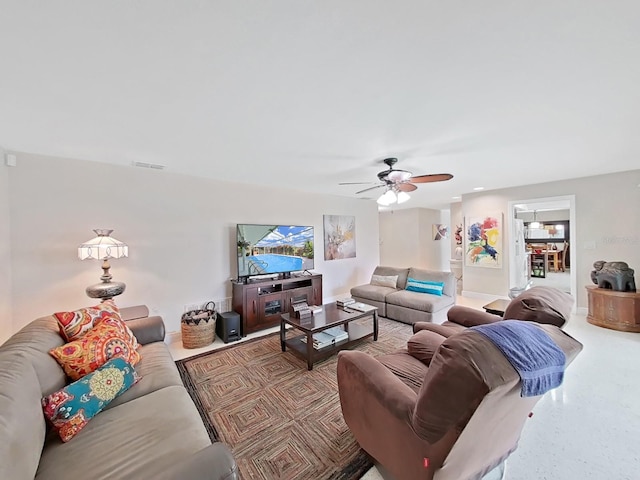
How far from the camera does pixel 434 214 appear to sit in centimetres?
823

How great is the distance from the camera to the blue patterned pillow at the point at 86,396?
1.24 m

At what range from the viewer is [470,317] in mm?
2520

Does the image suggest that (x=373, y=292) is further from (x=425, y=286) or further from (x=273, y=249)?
(x=273, y=249)

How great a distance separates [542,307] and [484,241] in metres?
4.06

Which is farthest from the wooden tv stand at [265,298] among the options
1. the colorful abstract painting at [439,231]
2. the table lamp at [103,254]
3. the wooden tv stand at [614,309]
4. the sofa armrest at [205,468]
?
the colorful abstract painting at [439,231]

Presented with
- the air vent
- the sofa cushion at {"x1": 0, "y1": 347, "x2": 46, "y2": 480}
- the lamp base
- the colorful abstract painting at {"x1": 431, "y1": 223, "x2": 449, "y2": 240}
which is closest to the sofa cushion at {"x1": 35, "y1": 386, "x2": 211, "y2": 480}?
the sofa cushion at {"x1": 0, "y1": 347, "x2": 46, "y2": 480}

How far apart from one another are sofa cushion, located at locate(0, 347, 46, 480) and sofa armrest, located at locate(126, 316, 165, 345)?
3.21ft

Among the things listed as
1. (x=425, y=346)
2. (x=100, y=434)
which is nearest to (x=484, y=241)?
(x=425, y=346)

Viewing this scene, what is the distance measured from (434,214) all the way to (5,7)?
28.9ft

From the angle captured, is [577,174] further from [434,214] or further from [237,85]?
[237,85]

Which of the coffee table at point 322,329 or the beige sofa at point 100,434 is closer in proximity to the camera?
the beige sofa at point 100,434

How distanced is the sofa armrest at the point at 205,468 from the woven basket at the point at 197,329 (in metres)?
2.47

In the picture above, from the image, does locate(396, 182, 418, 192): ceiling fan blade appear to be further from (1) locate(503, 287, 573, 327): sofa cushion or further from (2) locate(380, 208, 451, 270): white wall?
(2) locate(380, 208, 451, 270): white wall

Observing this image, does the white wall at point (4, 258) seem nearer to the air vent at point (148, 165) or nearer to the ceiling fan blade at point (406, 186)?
the air vent at point (148, 165)
